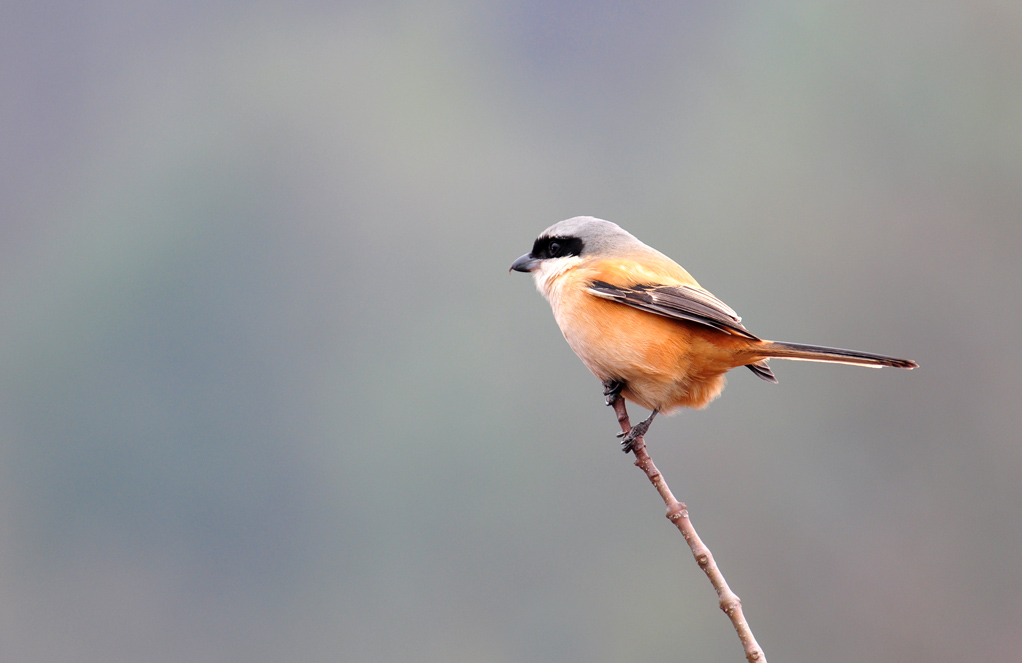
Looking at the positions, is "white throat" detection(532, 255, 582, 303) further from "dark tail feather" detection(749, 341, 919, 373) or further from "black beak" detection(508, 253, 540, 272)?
"dark tail feather" detection(749, 341, 919, 373)

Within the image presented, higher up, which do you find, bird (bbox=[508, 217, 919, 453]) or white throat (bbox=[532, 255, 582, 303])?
white throat (bbox=[532, 255, 582, 303])

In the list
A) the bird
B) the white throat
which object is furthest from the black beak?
the bird

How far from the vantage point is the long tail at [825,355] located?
4.61 feet

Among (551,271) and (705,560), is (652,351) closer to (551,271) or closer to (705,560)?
(551,271)

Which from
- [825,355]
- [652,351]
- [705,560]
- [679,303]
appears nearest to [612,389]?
[652,351]

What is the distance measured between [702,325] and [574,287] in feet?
1.05

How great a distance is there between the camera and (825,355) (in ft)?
4.98

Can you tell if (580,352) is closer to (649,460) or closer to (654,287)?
(654,287)

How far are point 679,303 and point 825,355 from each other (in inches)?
13.0

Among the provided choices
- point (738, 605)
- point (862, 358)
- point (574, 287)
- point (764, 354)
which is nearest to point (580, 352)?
point (574, 287)

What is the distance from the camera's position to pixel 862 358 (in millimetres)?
1448

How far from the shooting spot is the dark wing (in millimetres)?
1653

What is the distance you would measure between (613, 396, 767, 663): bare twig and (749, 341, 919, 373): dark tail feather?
392mm

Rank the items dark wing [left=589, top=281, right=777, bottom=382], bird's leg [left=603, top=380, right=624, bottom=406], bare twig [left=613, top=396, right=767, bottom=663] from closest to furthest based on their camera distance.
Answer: bare twig [left=613, top=396, right=767, bottom=663]
dark wing [left=589, top=281, right=777, bottom=382]
bird's leg [left=603, top=380, right=624, bottom=406]
